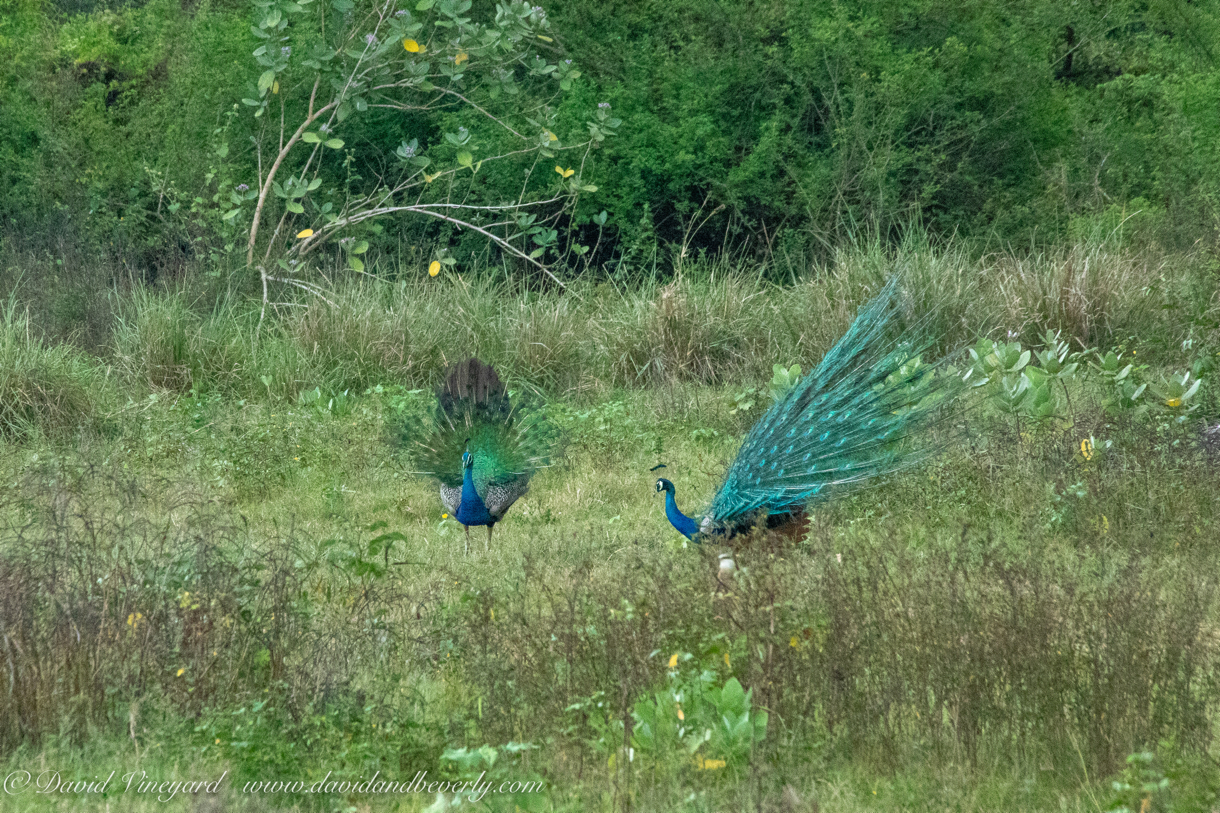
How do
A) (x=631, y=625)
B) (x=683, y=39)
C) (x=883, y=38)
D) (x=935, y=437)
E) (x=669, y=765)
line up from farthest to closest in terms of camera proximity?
(x=683, y=39) → (x=883, y=38) → (x=935, y=437) → (x=631, y=625) → (x=669, y=765)

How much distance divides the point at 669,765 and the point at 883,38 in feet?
43.3

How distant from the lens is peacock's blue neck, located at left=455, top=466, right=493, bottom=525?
208 inches

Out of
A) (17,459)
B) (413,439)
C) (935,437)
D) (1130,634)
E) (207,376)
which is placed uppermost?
(1130,634)

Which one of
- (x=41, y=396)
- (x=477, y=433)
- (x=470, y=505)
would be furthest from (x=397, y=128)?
(x=470, y=505)

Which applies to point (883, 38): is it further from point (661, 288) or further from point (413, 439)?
point (413, 439)

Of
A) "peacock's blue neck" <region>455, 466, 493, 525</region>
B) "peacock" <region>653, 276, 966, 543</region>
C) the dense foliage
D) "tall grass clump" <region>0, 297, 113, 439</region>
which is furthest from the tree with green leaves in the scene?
"peacock" <region>653, 276, 966, 543</region>

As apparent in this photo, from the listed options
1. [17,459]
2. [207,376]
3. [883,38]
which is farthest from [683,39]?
[17,459]

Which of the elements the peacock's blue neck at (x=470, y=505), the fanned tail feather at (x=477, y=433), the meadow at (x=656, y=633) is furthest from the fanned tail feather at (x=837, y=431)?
the fanned tail feather at (x=477, y=433)

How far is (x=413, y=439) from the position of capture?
19.7 ft

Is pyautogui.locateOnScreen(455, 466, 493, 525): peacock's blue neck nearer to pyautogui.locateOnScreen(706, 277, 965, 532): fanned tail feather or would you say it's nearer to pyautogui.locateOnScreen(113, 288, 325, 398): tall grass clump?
pyautogui.locateOnScreen(706, 277, 965, 532): fanned tail feather

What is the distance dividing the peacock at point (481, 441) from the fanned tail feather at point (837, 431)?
137 cm

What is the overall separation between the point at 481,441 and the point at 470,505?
574 millimetres

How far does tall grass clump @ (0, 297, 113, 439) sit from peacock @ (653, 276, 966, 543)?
4857mm

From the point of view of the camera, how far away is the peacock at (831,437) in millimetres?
4445
